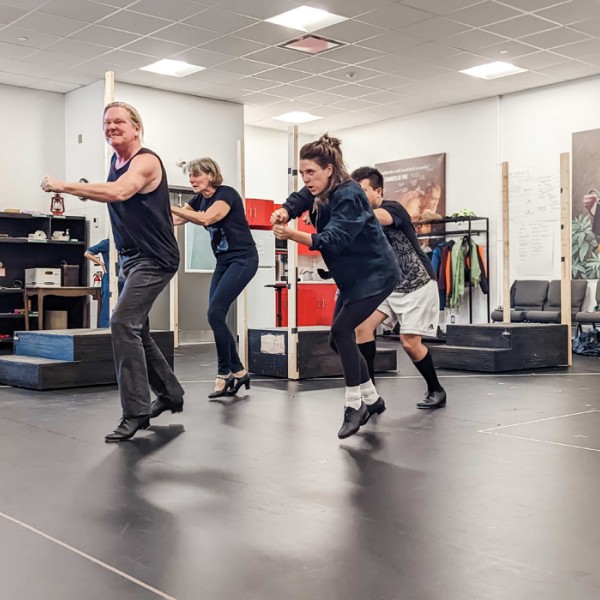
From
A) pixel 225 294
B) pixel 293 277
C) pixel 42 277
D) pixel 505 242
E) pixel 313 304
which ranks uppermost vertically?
pixel 505 242

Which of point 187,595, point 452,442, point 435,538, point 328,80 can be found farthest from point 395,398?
point 328,80

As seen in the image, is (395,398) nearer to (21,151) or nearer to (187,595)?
(187,595)

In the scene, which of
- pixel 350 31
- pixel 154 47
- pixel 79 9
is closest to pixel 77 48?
pixel 154 47

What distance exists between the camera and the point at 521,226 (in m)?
11.2

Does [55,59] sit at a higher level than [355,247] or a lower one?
higher

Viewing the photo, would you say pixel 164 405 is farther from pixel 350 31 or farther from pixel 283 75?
pixel 283 75

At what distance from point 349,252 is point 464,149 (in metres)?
8.70

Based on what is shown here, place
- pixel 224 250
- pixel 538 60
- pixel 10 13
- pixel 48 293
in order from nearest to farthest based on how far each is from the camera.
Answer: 1. pixel 224 250
2. pixel 10 13
3. pixel 538 60
4. pixel 48 293

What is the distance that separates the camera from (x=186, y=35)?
8.69 meters

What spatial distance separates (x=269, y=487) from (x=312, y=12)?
632cm

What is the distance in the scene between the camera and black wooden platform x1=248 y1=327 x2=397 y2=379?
6309mm

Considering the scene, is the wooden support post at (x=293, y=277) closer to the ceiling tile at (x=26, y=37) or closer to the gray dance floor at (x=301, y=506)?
the gray dance floor at (x=301, y=506)

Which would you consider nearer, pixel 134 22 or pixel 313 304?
pixel 134 22

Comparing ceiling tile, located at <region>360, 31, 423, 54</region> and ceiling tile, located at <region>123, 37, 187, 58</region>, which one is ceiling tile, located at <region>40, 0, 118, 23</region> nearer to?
ceiling tile, located at <region>123, 37, 187, 58</region>
